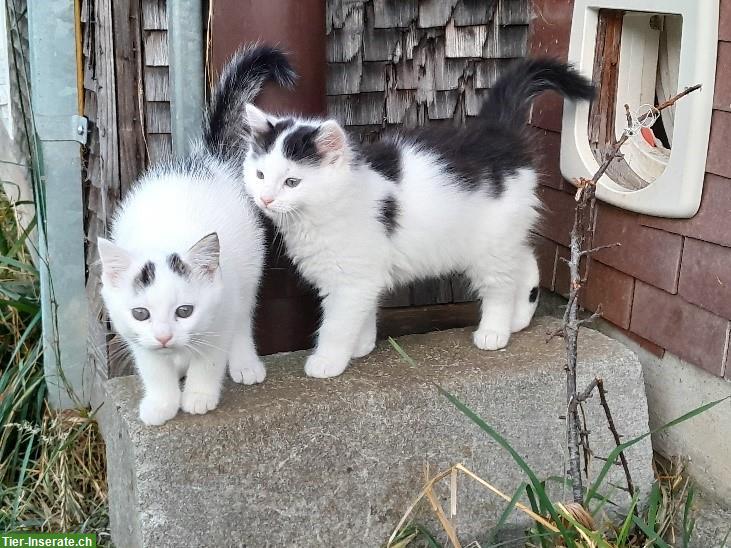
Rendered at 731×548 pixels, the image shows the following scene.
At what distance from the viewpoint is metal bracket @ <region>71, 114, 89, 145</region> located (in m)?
3.63

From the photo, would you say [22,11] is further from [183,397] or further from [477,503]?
[477,503]

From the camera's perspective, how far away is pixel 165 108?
342 centimetres

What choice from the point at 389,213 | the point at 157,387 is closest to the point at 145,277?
the point at 157,387

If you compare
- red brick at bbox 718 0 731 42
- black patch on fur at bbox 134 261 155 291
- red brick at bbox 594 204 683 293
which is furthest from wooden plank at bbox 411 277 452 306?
black patch on fur at bbox 134 261 155 291

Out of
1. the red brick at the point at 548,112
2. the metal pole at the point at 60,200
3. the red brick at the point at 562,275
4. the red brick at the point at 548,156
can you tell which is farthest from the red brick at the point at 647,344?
the metal pole at the point at 60,200

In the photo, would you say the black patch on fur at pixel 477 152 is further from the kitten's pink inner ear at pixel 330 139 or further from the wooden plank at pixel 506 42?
the wooden plank at pixel 506 42

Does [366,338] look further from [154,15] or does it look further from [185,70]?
[154,15]

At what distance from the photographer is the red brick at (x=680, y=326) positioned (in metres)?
3.04

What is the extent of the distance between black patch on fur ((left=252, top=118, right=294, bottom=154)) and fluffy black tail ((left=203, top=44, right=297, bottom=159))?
150 mm

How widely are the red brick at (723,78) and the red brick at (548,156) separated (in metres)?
0.93

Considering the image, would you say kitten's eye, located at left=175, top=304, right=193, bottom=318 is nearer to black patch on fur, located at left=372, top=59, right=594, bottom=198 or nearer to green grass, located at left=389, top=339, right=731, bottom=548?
green grass, located at left=389, top=339, right=731, bottom=548

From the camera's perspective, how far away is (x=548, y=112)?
12.6ft

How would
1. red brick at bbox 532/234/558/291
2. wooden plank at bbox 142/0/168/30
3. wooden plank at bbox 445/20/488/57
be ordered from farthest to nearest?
red brick at bbox 532/234/558/291 < wooden plank at bbox 445/20/488/57 < wooden plank at bbox 142/0/168/30

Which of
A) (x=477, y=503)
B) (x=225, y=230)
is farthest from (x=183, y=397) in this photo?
(x=477, y=503)
